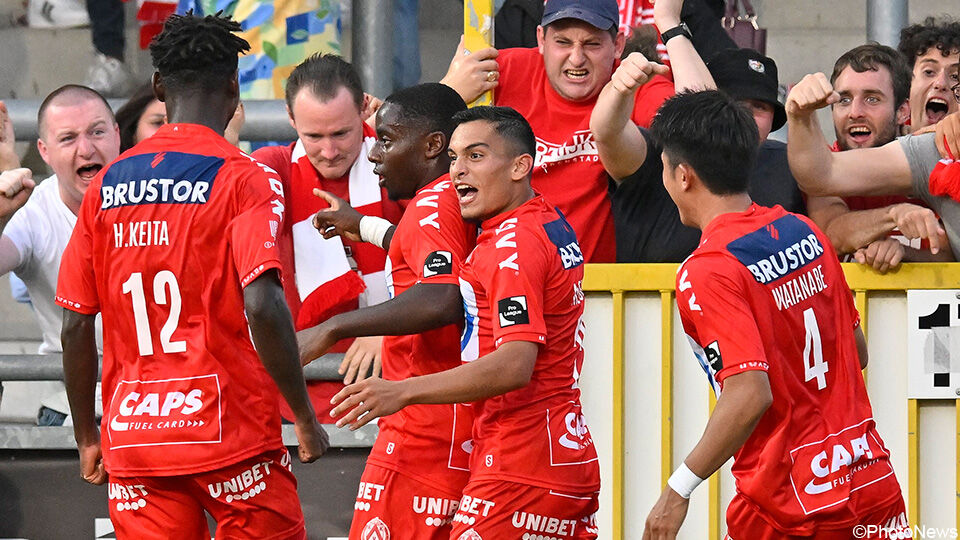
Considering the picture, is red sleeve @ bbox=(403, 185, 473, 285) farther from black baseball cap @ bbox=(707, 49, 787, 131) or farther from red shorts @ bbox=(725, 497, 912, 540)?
black baseball cap @ bbox=(707, 49, 787, 131)

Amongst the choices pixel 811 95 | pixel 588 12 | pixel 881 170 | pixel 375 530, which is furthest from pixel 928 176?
pixel 375 530

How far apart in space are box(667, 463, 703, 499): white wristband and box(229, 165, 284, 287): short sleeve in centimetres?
142

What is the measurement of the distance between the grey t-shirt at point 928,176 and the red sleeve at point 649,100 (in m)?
1.10

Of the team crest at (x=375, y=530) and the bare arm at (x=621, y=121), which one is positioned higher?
the bare arm at (x=621, y=121)

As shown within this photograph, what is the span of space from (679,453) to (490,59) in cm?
183

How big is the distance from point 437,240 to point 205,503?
1.16 metres

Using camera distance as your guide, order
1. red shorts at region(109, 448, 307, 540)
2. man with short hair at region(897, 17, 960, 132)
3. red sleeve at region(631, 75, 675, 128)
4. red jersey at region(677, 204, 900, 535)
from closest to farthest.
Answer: red jersey at region(677, 204, 900, 535), red shorts at region(109, 448, 307, 540), red sleeve at region(631, 75, 675, 128), man with short hair at region(897, 17, 960, 132)

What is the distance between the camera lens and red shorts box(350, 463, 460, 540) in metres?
4.85

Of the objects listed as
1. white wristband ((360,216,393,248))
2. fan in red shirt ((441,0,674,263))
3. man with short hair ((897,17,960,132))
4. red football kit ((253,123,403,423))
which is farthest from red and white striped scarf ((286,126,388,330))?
man with short hair ((897,17,960,132))

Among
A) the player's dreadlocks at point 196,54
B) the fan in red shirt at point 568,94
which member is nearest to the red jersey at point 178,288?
the player's dreadlocks at point 196,54

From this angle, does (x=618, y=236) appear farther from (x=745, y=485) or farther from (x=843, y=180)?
(x=745, y=485)

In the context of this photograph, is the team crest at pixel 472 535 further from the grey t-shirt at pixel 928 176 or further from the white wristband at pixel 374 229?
the grey t-shirt at pixel 928 176

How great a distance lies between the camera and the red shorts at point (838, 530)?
4234mm

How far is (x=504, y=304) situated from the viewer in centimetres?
442
